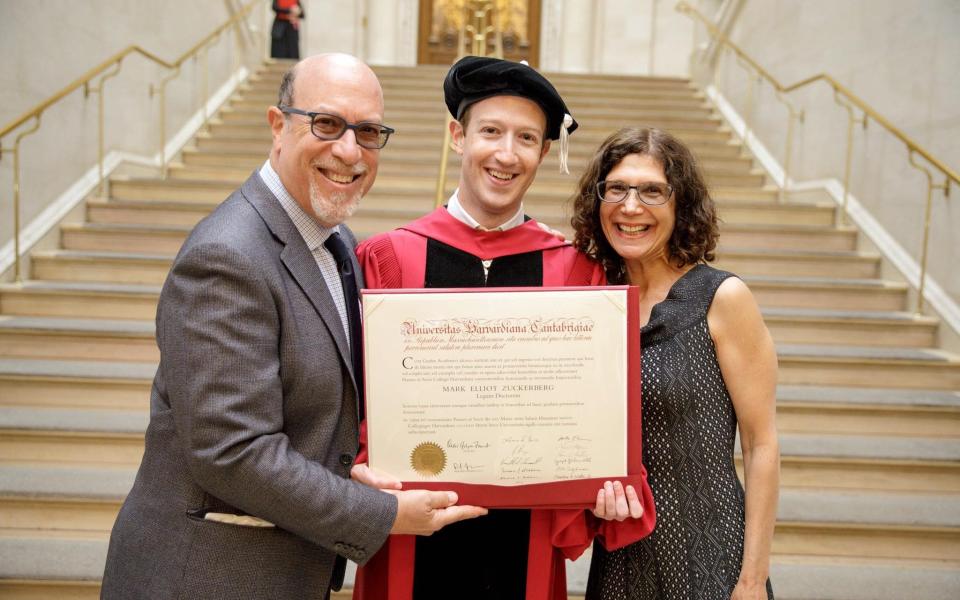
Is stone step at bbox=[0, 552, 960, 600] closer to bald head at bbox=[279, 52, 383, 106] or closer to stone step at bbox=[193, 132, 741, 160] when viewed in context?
bald head at bbox=[279, 52, 383, 106]

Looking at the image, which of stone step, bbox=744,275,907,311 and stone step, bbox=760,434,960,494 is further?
stone step, bbox=744,275,907,311

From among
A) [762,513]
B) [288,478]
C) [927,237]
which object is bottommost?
[762,513]

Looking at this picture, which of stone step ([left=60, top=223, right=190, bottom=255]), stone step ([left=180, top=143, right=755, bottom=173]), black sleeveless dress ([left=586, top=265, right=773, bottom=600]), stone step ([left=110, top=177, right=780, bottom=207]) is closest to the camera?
black sleeveless dress ([left=586, top=265, right=773, bottom=600])

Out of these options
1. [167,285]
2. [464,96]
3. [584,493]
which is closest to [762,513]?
[584,493]

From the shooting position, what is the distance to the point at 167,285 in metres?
1.45

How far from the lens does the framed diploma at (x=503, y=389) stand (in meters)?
1.55

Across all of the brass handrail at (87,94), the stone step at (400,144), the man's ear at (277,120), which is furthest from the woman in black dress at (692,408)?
the stone step at (400,144)

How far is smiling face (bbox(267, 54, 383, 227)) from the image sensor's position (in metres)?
1.59

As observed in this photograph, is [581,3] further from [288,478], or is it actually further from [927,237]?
[288,478]

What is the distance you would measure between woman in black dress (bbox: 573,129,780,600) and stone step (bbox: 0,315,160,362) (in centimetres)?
355

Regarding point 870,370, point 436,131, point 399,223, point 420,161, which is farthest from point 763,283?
point 436,131

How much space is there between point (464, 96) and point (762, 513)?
4.20 ft
